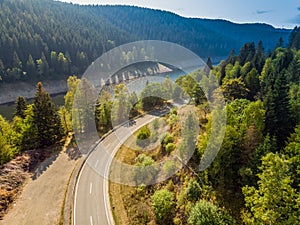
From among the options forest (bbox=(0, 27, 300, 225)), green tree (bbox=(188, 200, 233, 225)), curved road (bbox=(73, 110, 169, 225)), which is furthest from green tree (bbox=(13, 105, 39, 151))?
green tree (bbox=(188, 200, 233, 225))

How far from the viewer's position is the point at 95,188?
93.0ft

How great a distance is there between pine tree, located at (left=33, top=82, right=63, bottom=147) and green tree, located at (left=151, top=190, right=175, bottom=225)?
22067 millimetres

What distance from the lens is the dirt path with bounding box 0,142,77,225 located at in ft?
78.0

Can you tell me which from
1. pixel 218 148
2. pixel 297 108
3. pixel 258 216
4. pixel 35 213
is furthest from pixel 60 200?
pixel 297 108

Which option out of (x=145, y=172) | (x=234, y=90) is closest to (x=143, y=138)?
(x=145, y=172)

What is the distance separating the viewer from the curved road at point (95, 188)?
23859 millimetres

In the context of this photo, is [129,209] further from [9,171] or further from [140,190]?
[9,171]

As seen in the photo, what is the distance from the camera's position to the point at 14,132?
36750 mm

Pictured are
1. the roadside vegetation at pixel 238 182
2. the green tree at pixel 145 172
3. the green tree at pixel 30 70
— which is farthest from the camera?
the green tree at pixel 30 70

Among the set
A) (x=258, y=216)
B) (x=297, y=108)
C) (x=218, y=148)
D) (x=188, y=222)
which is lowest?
(x=188, y=222)

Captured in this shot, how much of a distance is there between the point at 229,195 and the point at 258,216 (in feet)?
20.0

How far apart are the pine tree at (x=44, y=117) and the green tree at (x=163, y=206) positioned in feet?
72.4

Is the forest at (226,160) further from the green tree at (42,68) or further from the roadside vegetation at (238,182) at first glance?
the green tree at (42,68)

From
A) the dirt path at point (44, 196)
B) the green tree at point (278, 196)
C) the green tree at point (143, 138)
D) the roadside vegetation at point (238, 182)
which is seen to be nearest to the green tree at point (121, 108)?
the green tree at point (143, 138)
